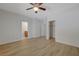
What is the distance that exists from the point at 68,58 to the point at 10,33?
542 centimetres

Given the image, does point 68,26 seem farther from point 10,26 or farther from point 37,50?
point 10,26

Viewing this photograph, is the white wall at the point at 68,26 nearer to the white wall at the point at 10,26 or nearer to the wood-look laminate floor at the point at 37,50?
the wood-look laminate floor at the point at 37,50

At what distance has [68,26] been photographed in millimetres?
5078

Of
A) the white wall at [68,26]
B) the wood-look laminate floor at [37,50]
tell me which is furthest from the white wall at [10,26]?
the white wall at [68,26]

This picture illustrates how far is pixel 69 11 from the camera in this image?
16.4 ft

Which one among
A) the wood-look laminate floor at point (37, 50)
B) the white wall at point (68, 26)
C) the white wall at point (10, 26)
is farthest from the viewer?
the white wall at point (10, 26)

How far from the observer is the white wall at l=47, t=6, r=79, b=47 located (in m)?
4.57

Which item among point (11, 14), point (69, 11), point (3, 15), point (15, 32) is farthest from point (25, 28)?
point (69, 11)

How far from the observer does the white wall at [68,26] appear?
457 cm

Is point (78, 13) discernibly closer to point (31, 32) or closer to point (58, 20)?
point (58, 20)

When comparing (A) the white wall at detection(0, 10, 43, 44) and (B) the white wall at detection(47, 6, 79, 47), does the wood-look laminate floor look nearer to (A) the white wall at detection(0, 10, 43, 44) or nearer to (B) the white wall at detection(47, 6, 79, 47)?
(B) the white wall at detection(47, 6, 79, 47)

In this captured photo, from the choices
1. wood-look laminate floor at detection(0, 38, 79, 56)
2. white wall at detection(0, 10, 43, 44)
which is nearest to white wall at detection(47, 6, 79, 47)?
wood-look laminate floor at detection(0, 38, 79, 56)

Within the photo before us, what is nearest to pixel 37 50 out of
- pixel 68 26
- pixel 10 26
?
pixel 68 26

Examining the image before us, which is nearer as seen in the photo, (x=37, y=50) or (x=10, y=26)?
(x=37, y=50)
